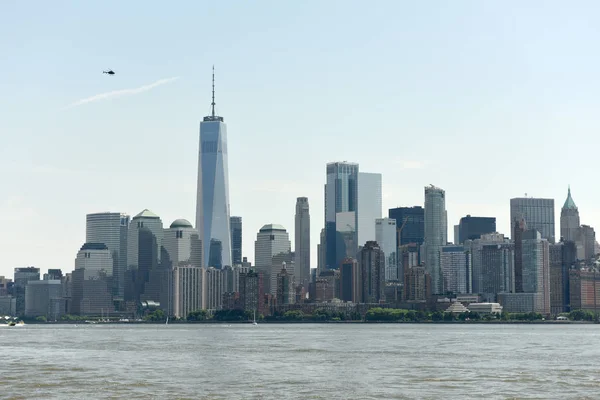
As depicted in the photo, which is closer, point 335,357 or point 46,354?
point 335,357

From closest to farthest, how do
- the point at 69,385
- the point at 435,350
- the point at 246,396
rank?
1. the point at 246,396
2. the point at 69,385
3. the point at 435,350

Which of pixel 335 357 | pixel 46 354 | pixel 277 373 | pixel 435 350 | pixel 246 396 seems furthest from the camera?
pixel 435 350

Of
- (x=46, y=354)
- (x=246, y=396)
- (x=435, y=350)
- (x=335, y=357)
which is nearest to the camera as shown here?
(x=246, y=396)

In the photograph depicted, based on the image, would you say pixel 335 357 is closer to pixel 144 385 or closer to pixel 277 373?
pixel 277 373

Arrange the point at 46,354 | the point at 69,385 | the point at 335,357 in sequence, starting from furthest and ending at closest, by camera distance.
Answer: the point at 46,354
the point at 335,357
the point at 69,385

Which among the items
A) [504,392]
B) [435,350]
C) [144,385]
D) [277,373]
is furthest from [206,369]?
[435,350]

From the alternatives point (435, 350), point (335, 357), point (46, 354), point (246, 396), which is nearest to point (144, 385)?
point (246, 396)

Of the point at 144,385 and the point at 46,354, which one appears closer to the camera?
the point at 144,385

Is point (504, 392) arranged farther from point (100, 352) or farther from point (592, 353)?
point (100, 352)

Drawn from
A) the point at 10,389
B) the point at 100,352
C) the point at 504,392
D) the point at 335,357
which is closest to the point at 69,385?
the point at 10,389
